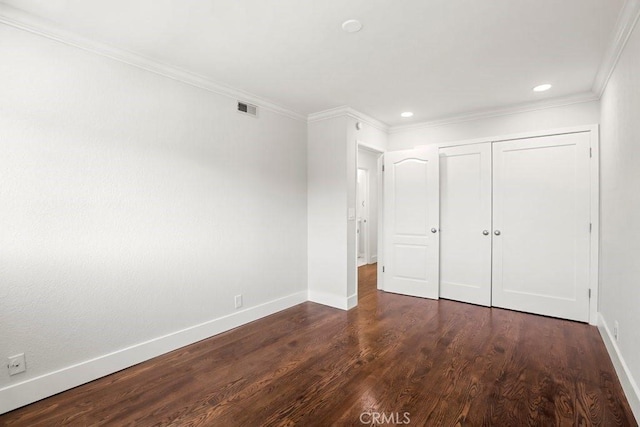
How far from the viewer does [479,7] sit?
1.97 metres

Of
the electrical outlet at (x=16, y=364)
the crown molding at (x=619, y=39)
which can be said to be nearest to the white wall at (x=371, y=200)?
the crown molding at (x=619, y=39)

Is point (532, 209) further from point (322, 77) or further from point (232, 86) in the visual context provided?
point (232, 86)

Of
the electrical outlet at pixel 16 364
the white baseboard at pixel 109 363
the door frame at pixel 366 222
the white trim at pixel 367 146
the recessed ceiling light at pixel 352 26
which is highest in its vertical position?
the recessed ceiling light at pixel 352 26

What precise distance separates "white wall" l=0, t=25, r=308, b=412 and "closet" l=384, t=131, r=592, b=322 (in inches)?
84.9

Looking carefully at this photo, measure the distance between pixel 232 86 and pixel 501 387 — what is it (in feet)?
11.5

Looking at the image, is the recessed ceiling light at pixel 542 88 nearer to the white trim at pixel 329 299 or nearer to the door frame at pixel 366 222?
the white trim at pixel 329 299

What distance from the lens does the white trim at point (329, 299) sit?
3.94 metres

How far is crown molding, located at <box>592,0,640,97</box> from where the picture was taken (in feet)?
6.37

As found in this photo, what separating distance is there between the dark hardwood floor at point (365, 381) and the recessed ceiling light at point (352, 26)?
2.53 metres

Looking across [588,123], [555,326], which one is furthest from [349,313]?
[588,123]

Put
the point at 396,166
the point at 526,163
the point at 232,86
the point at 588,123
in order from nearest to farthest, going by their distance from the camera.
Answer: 1. the point at 232,86
2. the point at 588,123
3. the point at 526,163
4. the point at 396,166

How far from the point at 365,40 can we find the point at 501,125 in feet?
8.38

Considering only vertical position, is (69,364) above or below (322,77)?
below

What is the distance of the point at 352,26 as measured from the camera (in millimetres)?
2180
